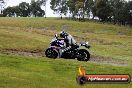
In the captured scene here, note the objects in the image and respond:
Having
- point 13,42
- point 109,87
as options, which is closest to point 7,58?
point 109,87

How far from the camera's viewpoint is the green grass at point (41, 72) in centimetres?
2011

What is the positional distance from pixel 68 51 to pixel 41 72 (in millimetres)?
7573

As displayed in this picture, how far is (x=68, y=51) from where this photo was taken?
31.0 metres

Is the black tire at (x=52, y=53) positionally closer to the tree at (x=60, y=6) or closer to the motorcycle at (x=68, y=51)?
the motorcycle at (x=68, y=51)

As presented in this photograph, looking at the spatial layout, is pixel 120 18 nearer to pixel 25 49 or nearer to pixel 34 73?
pixel 25 49

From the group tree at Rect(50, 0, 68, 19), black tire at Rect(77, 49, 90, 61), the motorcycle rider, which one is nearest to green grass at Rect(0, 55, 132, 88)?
black tire at Rect(77, 49, 90, 61)

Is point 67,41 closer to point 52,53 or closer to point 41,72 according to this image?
point 52,53

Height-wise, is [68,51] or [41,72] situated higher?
[68,51]

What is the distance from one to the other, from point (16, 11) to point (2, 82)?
7158 inches

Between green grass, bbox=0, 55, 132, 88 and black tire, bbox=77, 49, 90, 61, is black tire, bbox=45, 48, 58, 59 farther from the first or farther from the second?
green grass, bbox=0, 55, 132, 88

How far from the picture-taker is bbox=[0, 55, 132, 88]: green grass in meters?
20.1

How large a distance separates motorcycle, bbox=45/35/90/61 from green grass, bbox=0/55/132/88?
110 inches

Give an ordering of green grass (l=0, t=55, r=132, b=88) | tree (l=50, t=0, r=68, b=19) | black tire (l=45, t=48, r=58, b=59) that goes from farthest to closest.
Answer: tree (l=50, t=0, r=68, b=19)
black tire (l=45, t=48, r=58, b=59)
green grass (l=0, t=55, r=132, b=88)

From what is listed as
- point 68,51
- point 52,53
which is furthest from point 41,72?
point 52,53
